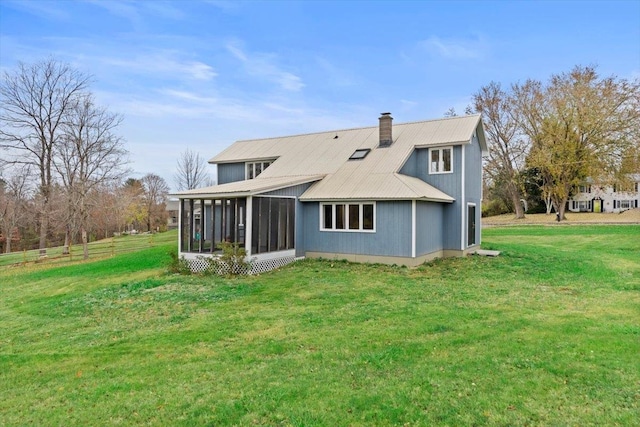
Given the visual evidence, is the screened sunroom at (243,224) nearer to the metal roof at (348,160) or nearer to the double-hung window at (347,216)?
the metal roof at (348,160)

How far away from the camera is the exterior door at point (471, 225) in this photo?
53.4 ft

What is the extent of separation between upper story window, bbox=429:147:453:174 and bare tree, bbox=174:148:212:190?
23792 mm

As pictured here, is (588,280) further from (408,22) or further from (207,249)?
(408,22)

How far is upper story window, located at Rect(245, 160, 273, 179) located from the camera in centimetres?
2030

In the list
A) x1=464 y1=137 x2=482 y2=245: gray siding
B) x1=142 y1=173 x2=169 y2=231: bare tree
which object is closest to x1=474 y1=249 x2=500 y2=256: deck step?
x1=464 y1=137 x2=482 y2=245: gray siding

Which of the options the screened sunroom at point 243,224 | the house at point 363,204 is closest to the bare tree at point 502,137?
the house at point 363,204

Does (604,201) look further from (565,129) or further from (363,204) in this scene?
(363,204)

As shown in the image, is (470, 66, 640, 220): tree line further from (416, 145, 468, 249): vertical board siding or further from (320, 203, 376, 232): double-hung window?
(320, 203, 376, 232): double-hung window

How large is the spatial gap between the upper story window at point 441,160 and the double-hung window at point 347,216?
3995 millimetres

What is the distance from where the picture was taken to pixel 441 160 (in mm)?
16047

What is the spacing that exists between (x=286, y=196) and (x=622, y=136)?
103ft

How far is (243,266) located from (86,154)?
1736cm

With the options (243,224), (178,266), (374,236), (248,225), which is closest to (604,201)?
(374,236)

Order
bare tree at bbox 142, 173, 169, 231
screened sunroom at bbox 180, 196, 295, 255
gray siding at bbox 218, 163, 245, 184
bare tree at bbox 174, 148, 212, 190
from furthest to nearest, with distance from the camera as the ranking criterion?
1. bare tree at bbox 142, 173, 169, 231
2. bare tree at bbox 174, 148, 212, 190
3. gray siding at bbox 218, 163, 245, 184
4. screened sunroom at bbox 180, 196, 295, 255
